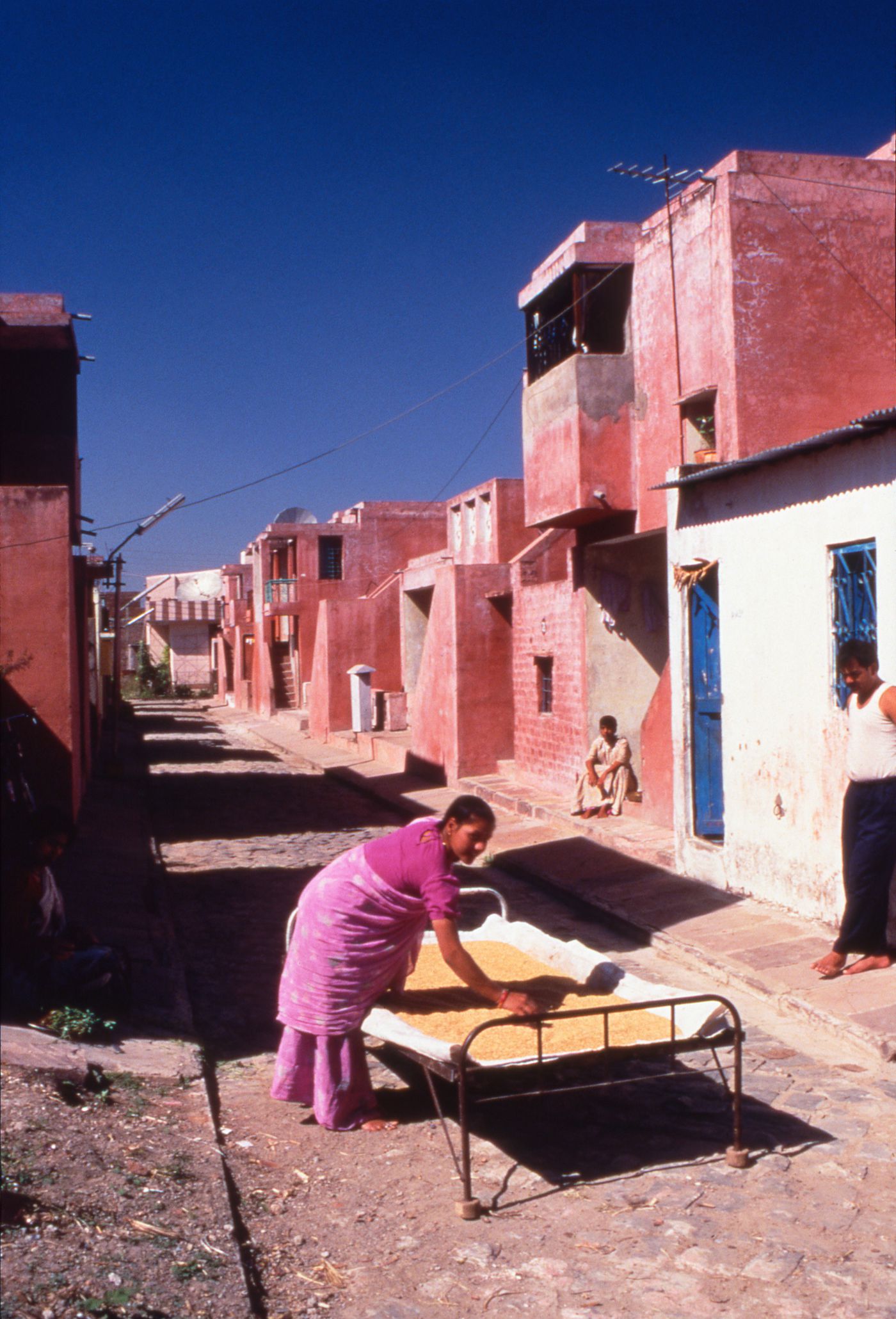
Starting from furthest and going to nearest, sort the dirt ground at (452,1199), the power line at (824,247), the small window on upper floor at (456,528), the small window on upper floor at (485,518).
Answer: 1. the small window on upper floor at (456,528)
2. the small window on upper floor at (485,518)
3. the power line at (824,247)
4. the dirt ground at (452,1199)

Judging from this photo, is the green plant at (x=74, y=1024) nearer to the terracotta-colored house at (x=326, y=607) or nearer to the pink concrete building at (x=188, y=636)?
the terracotta-colored house at (x=326, y=607)

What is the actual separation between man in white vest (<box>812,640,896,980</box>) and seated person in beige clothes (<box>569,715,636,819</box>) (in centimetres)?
734

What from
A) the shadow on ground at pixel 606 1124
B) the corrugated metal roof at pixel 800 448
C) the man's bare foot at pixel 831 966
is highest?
the corrugated metal roof at pixel 800 448

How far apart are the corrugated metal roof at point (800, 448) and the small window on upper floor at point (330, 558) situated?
99.8 ft

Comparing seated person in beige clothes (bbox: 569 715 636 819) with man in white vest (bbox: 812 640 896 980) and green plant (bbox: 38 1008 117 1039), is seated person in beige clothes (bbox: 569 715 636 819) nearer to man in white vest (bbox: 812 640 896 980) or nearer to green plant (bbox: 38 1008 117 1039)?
man in white vest (bbox: 812 640 896 980)

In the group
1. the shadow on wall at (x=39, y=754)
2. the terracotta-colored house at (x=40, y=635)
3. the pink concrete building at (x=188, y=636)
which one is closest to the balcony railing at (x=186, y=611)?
the pink concrete building at (x=188, y=636)

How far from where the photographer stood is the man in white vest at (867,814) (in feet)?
24.3

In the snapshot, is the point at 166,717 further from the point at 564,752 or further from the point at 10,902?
the point at 10,902

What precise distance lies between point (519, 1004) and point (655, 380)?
10976 mm

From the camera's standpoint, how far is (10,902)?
250 inches

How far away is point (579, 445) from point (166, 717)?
99.7ft

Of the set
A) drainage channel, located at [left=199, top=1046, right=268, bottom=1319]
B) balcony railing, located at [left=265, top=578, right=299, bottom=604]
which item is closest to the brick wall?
drainage channel, located at [left=199, top=1046, right=268, bottom=1319]

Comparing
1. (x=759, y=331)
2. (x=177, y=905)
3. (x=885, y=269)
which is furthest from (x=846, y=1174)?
(x=885, y=269)

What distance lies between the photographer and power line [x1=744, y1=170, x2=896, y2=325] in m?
12.9
